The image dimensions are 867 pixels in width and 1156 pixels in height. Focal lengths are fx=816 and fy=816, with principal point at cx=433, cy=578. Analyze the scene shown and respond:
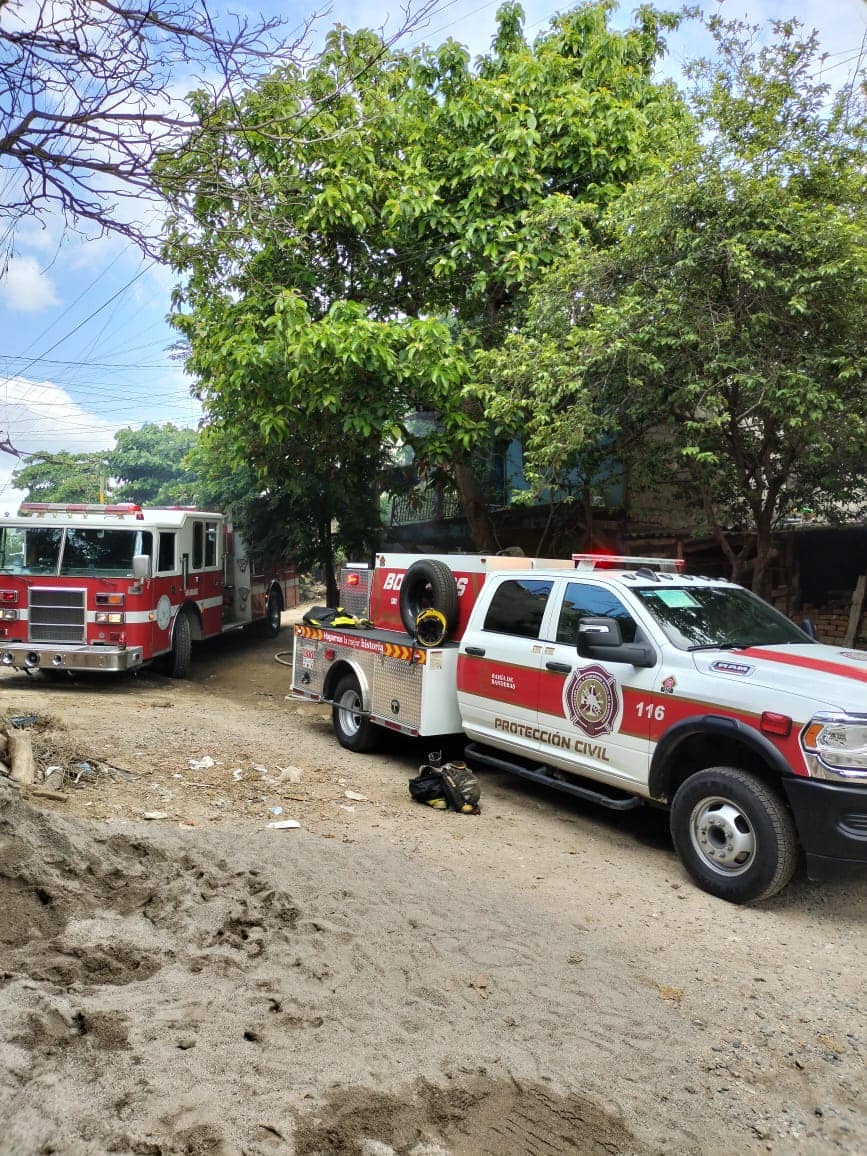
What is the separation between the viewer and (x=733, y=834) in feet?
15.4

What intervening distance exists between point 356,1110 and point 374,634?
563 cm

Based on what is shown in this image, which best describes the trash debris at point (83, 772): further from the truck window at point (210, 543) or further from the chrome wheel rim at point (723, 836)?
the truck window at point (210, 543)

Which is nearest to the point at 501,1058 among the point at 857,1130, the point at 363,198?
the point at 857,1130

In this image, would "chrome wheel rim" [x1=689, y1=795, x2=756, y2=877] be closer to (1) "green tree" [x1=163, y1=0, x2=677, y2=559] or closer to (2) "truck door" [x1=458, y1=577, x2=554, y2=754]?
(2) "truck door" [x1=458, y1=577, x2=554, y2=754]

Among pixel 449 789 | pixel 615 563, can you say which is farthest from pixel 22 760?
pixel 615 563

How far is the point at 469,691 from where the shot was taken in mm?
7008

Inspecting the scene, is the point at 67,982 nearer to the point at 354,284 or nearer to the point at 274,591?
the point at 354,284

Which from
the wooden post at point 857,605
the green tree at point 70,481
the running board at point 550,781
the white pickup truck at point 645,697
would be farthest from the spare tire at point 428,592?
the green tree at point 70,481

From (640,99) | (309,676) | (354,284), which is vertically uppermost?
(640,99)

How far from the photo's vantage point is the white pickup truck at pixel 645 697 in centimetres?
443

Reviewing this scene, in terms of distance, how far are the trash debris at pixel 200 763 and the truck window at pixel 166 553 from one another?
5.12 m

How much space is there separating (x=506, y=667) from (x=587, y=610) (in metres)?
0.90

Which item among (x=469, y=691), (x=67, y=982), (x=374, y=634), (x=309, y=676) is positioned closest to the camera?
(x=67, y=982)

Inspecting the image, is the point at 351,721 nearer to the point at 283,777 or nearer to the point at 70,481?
the point at 283,777
